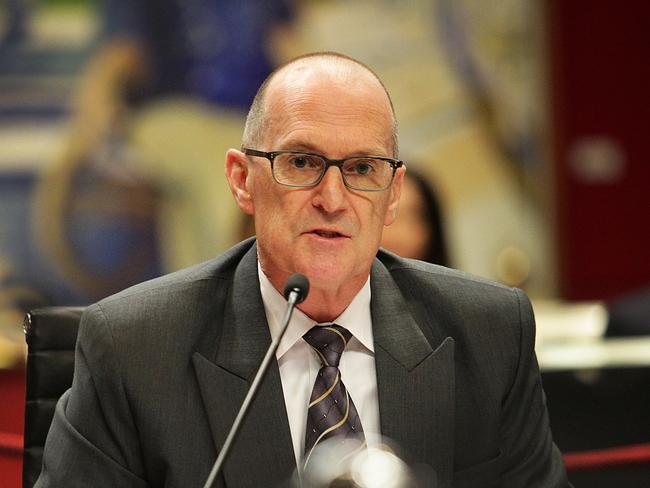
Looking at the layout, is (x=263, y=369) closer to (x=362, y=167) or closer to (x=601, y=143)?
(x=362, y=167)

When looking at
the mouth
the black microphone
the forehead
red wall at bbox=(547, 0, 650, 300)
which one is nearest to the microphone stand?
the black microphone

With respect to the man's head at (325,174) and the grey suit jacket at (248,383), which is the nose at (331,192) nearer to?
the man's head at (325,174)

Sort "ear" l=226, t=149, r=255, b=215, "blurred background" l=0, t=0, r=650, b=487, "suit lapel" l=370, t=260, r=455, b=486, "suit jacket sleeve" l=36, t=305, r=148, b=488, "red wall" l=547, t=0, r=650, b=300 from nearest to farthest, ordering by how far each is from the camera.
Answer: "suit jacket sleeve" l=36, t=305, r=148, b=488
"suit lapel" l=370, t=260, r=455, b=486
"ear" l=226, t=149, r=255, b=215
"blurred background" l=0, t=0, r=650, b=487
"red wall" l=547, t=0, r=650, b=300

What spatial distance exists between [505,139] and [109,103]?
2.38 m

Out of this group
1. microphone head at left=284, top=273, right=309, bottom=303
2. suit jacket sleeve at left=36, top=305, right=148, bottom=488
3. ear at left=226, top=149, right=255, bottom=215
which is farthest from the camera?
ear at left=226, top=149, right=255, bottom=215

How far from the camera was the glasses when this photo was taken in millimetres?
1697

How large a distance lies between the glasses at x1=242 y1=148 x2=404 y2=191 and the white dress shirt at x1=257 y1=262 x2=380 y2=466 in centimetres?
22

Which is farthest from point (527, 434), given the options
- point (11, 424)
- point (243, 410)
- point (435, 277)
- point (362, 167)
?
point (11, 424)

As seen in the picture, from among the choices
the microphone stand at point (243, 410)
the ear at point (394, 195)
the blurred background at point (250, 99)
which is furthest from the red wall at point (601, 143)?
the microphone stand at point (243, 410)

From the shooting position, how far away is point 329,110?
5.58ft

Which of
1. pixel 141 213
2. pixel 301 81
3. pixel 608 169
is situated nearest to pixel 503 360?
pixel 301 81

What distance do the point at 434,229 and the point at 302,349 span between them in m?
2.10

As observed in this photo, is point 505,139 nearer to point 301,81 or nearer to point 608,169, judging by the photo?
point 608,169

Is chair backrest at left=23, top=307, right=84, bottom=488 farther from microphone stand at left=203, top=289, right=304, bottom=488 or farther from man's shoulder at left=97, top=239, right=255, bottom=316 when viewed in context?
microphone stand at left=203, top=289, right=304, bottom=488
